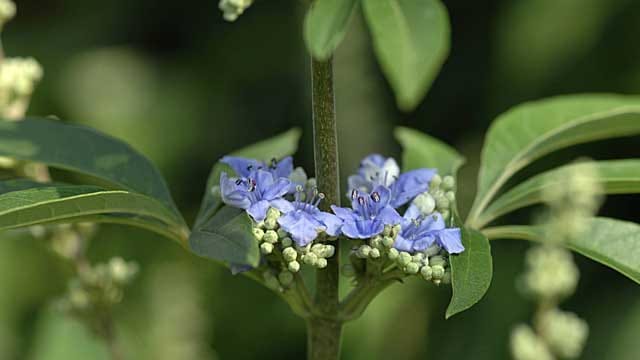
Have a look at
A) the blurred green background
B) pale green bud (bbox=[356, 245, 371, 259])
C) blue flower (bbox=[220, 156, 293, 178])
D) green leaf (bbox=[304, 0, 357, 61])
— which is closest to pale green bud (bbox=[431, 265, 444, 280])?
pale green bud (bbox=[356, 245, 371, 259])

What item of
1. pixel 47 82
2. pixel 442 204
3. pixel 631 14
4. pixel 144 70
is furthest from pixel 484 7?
pixel 442 204

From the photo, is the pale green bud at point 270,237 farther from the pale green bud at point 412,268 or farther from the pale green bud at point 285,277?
the pale green bud at point 412,268

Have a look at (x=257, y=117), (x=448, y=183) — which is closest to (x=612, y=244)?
(x=448, y=183)

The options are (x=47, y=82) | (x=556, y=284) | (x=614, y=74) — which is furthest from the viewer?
(x=47, y=82)

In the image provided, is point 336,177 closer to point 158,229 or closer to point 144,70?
point 158,229

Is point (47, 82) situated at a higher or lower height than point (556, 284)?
lower

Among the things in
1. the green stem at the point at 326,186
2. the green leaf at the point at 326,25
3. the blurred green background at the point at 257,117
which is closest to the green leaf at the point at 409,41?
the green leaf at the point at 326,25

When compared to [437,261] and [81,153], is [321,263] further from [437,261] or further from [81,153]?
[81,153]
